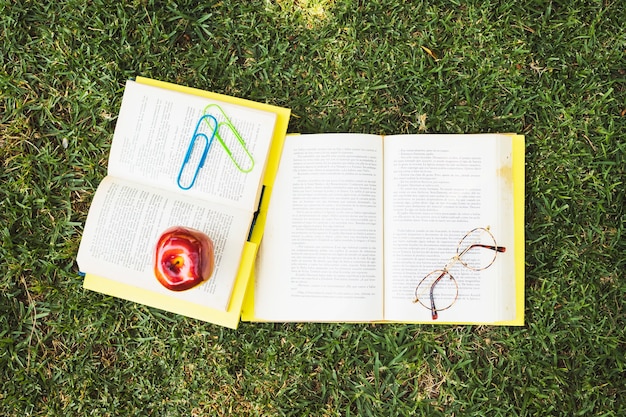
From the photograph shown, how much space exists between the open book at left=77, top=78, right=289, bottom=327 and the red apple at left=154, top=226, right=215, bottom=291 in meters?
0.10

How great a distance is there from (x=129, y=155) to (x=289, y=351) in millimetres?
728

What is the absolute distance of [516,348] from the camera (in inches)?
68.9

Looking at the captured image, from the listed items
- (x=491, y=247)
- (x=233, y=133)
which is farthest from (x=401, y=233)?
(x=233, y=133)

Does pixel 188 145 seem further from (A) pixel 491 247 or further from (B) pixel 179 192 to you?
(A) pixel 491 247

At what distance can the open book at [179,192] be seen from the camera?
1.74 m

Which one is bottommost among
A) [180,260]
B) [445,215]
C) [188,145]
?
[180,260]

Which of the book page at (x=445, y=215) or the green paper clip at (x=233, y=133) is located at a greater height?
the green paper clip at (x=233, y=133)

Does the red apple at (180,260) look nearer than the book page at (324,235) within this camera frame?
Yes

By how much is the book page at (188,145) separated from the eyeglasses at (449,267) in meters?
0.54

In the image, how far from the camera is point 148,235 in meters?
1.74

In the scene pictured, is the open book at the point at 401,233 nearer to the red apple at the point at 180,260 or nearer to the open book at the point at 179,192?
the open book at the point at 179,192

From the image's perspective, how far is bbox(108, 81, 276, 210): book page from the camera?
5.75ft

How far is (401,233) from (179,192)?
0.64m

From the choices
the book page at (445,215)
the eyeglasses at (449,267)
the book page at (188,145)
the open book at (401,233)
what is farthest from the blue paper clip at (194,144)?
the eyeglasses at (449,267)
